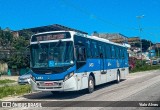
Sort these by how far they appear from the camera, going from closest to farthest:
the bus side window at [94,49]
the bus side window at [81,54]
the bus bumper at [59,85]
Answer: the bus bumper at [59,85] → the bus side window at [81,54] → the bus side window at [94,49]

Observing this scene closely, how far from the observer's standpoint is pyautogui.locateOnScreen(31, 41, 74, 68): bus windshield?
579 inches

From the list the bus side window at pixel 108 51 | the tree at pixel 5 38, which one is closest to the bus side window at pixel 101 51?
the bus side window at pixel 108 51

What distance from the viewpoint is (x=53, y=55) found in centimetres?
1480

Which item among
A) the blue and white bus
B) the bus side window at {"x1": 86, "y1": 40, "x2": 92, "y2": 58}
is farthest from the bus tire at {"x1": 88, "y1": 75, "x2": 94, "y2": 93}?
the bus side window at {"x1": 86, "y1": 40, "x2": 92, "y2": 58}

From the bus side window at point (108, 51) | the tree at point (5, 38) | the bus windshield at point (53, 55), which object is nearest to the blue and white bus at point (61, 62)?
the bus windshield at point (53, 55)

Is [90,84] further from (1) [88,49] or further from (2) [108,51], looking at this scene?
(2) [108,51]

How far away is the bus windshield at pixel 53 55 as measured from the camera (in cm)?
1470

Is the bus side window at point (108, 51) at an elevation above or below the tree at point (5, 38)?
below

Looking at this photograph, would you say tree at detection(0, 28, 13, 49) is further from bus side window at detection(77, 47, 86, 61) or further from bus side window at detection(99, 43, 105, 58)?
bus side window at detection(77, 47, 86, 61)

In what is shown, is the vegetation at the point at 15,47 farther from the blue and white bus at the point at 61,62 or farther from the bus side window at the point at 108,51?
the blue and white bus at the point at 61,62

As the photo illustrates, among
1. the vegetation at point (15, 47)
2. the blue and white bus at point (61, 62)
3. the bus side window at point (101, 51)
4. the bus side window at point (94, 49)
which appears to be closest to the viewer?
the blue and white bus at point (61, 62)

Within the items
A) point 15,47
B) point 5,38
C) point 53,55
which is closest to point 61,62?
point 53,55

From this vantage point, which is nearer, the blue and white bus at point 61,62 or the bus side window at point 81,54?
the blue and white bus at point 61,62

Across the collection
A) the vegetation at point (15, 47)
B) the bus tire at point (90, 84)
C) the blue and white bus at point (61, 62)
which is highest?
the vegetation at point (15, 47)
